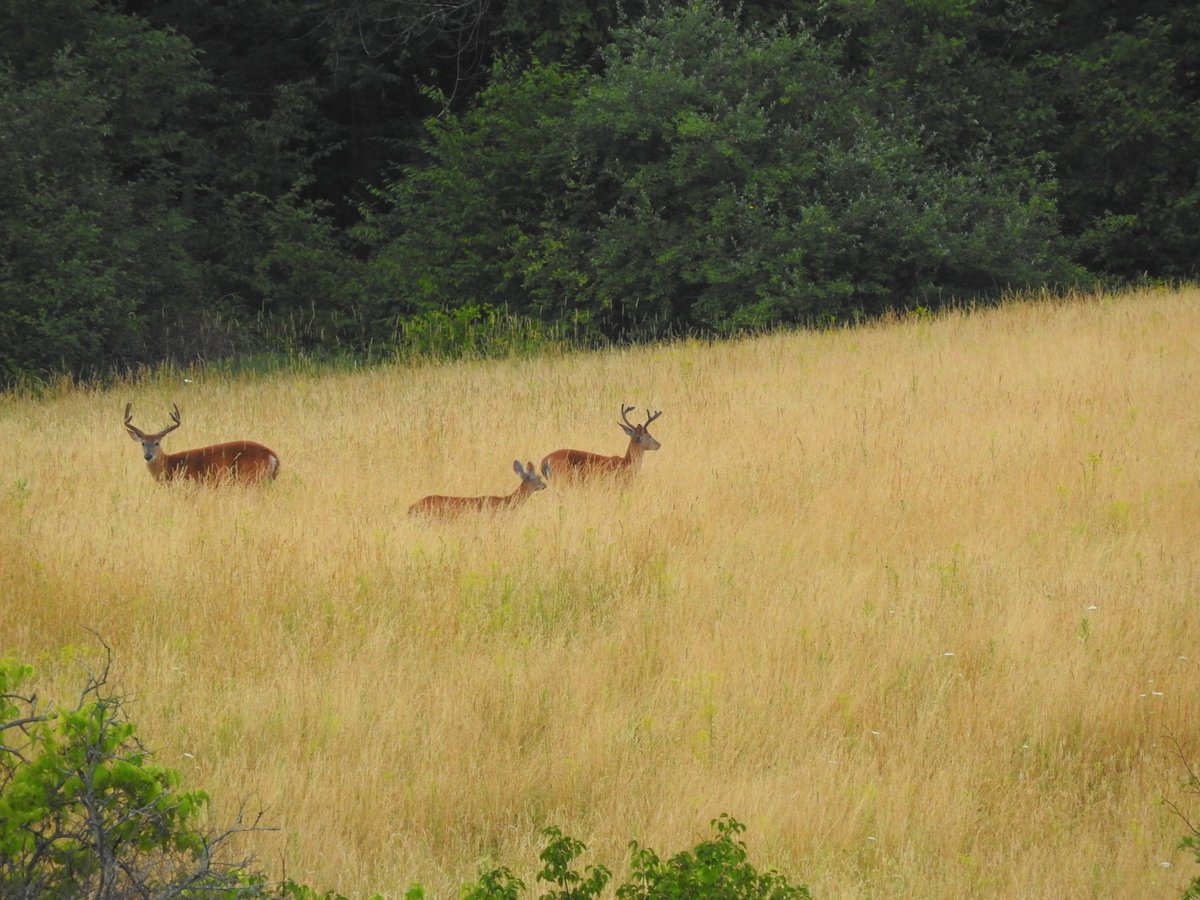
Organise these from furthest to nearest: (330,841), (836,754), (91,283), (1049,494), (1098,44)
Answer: (1098,44) → (91,283) → (1049,494) → (836,754) → (330,841)

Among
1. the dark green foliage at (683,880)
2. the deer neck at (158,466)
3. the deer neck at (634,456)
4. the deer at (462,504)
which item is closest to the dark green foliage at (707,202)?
the deer neck at (634,456)

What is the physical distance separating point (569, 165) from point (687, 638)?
57.4 ft

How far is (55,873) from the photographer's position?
11.7ft

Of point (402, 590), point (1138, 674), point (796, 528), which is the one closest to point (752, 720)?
point (1138, 674)

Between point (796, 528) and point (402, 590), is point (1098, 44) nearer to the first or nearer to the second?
point (796, 528)

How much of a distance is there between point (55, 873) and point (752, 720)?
9.41 feet

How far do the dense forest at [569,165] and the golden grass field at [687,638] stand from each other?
9.63 m

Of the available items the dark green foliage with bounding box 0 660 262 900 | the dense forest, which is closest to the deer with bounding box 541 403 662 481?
the dark green foliage with bounding box 0 660 262 900

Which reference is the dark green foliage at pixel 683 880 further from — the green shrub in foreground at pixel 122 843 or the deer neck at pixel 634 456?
the deer neck at pixel 634 456

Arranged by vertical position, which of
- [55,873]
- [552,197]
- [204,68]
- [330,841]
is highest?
[204,68]

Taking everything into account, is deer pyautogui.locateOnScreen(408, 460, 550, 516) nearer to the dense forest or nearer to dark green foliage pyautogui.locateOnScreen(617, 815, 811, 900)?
dark green foliage pyautogui.locateOnScreen(617, 815, 811, 900)

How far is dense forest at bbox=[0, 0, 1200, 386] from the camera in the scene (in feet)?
68.2

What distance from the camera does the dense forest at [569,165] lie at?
20.8 m

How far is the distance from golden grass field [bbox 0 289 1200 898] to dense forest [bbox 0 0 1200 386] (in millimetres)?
9633
